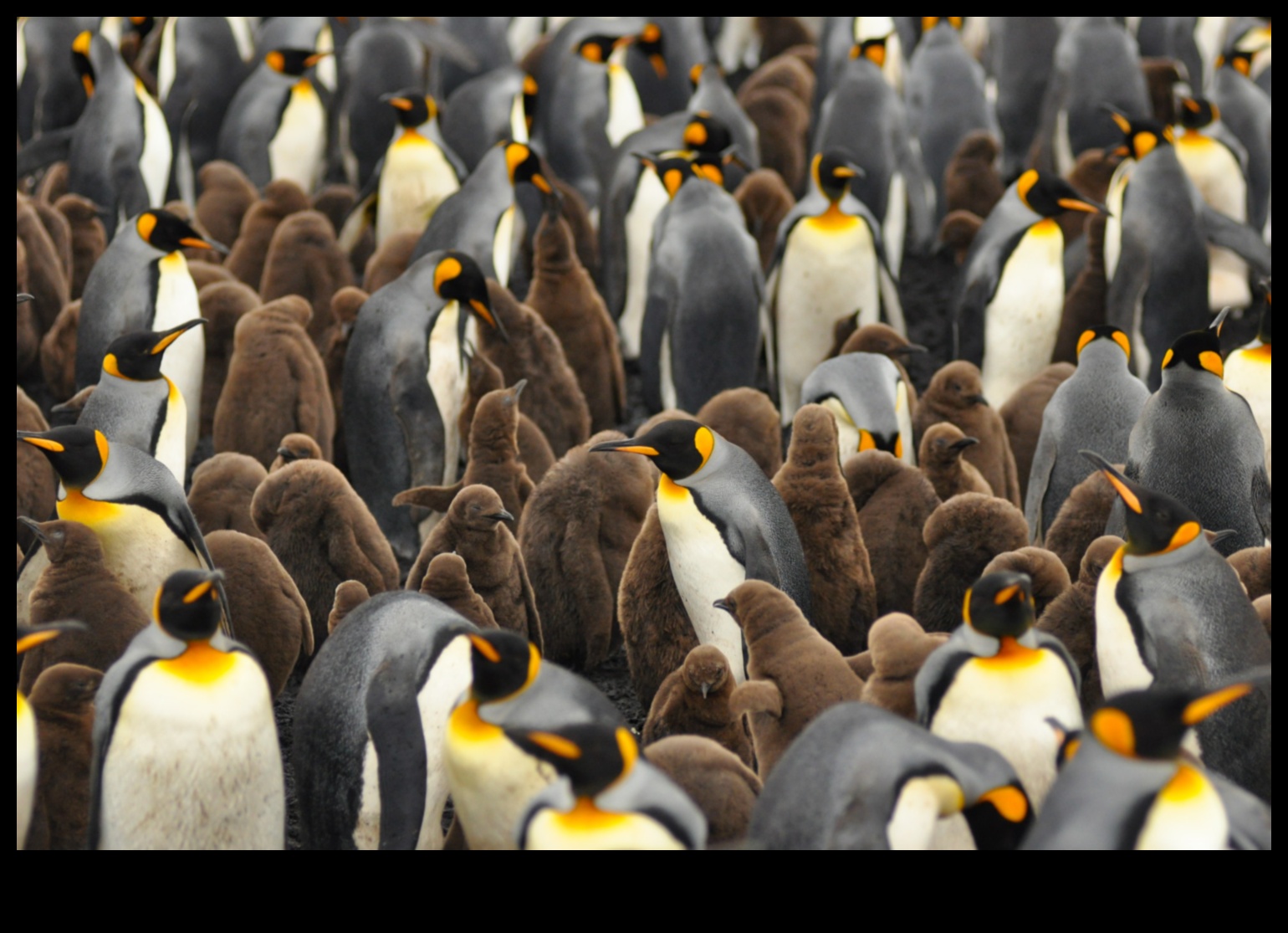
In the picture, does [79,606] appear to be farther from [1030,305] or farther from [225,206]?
[225,206]

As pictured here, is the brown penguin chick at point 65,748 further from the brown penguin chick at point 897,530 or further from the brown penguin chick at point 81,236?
the brown penguin chick at point 81,236

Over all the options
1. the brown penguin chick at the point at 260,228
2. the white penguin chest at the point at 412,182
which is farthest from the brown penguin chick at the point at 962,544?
the white penguin chest at the point at 412,182

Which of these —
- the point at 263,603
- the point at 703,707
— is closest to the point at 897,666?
the point at 703,707

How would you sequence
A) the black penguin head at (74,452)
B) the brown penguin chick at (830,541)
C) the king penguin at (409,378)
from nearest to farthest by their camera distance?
the black penguin head at (74,452) < the brown penguin chick at (830,541) < the king penguin at (409,378)

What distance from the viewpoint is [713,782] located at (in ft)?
7.59

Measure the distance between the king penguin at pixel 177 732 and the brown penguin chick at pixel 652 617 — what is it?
0.99 m

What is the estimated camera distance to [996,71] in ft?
25.8

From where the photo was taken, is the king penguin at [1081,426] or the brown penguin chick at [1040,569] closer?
the brown penguin chick at [1040,569]

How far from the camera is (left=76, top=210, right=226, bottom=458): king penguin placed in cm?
447

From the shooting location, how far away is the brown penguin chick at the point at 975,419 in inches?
153

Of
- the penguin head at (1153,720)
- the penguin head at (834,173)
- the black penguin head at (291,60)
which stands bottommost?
the penguin head at (1153,720)

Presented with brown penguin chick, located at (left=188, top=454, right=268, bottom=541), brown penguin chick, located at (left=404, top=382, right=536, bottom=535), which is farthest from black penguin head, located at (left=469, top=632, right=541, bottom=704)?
brown penguin chick, located at (left=188, top=454, right=268, bottom=541)

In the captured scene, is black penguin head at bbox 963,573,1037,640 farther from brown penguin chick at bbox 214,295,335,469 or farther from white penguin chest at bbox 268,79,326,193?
white penguin chest at bbox 268,79,326,193

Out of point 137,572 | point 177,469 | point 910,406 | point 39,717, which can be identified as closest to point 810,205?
point 910,406
